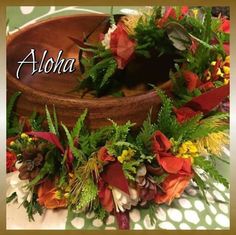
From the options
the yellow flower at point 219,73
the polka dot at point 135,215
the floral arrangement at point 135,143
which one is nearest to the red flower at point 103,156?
the floral arrangement at point 135,143

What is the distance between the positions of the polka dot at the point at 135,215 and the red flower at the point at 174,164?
92 millimetres

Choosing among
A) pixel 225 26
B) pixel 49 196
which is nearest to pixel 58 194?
pixel 49 196

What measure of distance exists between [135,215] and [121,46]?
0.82 feet

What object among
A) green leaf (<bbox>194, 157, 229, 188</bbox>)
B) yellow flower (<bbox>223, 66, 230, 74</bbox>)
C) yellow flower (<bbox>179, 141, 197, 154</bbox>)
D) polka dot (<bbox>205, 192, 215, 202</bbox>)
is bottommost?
polka dot (<bbox>205, 192, 215, 202</bbox>)

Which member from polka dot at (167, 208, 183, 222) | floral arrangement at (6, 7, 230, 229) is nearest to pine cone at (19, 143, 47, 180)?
floral arrangement at (6, 7, 230, 229)

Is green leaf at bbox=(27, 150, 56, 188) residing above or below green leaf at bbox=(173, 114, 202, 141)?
below

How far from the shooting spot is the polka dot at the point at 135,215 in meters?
0.75

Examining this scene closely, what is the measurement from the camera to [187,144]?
0.72m

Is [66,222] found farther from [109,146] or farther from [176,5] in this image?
[176,5]

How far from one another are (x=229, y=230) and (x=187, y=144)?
0.15m

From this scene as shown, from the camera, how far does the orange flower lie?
0.73m

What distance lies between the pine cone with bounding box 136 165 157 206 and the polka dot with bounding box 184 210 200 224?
7cm

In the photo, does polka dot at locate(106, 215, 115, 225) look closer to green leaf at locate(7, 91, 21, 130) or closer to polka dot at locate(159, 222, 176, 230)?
polka dot at locate(159, 222, 176, 230)

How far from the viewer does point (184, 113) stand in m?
0.75
